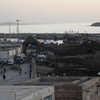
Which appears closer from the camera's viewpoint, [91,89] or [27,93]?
[27,93]

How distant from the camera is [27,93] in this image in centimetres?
1252

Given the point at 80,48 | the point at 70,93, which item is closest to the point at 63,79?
the point at 70,93

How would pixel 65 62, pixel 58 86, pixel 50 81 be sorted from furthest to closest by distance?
pixel 65 62, pixel 50 81, pixel 58 86

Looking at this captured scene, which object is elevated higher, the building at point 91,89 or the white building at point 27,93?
the white building at point 27,93

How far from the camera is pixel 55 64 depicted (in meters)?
53.2

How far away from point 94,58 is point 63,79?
37675 millimetres

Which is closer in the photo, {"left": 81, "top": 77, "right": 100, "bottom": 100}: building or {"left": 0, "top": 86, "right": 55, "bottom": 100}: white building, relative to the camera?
{"left": 0, "top": 86, "right": 55, "bottom": 100}: white building

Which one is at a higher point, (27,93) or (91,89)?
(27,93)

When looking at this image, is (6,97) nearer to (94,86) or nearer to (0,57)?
(94,86)

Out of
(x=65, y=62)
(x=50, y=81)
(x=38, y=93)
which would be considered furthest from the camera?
(x=65, y=62)

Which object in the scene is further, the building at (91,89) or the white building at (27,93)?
the building at (91,89)

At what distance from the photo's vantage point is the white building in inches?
457

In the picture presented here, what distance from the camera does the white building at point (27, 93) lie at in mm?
11617

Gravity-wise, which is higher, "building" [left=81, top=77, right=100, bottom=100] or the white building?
the white building
